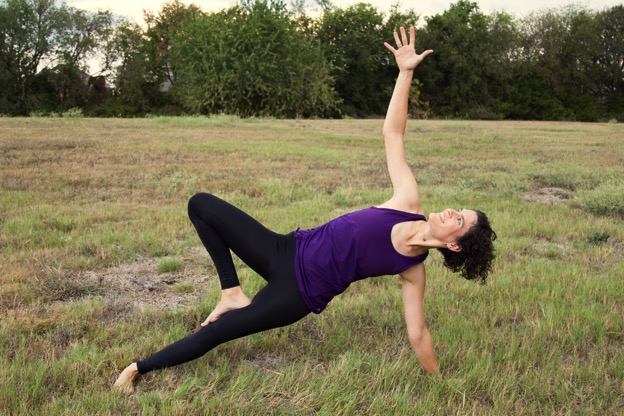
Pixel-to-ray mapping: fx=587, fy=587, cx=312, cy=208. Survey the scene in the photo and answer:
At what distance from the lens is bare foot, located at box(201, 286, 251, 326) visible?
3633 millimetres

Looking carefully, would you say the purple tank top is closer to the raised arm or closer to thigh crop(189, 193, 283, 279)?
thigh crop(189, 193, 283, 279)

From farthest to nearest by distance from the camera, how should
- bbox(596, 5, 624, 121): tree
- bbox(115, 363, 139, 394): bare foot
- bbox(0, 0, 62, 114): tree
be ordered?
bbox(596, 5, 624, 121): tree
bbox(0, 0, 62, 114): tree
bbox(115, 363, 139, 394): bare foot

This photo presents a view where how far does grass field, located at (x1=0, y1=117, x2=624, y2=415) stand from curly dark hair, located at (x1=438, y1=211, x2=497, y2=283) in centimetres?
68

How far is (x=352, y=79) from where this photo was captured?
51438 mm

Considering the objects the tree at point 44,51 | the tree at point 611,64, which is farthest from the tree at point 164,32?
the tree at point 611,64

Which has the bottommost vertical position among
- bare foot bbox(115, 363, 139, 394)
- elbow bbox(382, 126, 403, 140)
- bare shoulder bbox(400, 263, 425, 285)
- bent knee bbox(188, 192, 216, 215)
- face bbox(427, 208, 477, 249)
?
bare foot bbox(115, 363, 139, 394)

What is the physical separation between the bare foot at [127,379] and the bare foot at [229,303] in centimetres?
47

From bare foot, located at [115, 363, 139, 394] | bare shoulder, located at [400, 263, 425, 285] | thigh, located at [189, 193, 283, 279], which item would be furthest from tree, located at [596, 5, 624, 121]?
bare foot, located at [115, 363, 139, 394]

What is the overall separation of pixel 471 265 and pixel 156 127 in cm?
1921

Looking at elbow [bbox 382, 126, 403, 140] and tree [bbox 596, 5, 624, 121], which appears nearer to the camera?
elbow [bbox 382, 126, 403, 140]

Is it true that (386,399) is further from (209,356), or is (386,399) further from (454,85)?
(454,85)

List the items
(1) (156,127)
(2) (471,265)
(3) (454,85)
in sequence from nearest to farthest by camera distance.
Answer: (2) (471,265)
(1) (156,127)
(3) (454,85)

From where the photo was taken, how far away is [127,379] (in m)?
3.40

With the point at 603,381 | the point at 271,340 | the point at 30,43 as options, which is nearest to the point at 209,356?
the point at 271,340
